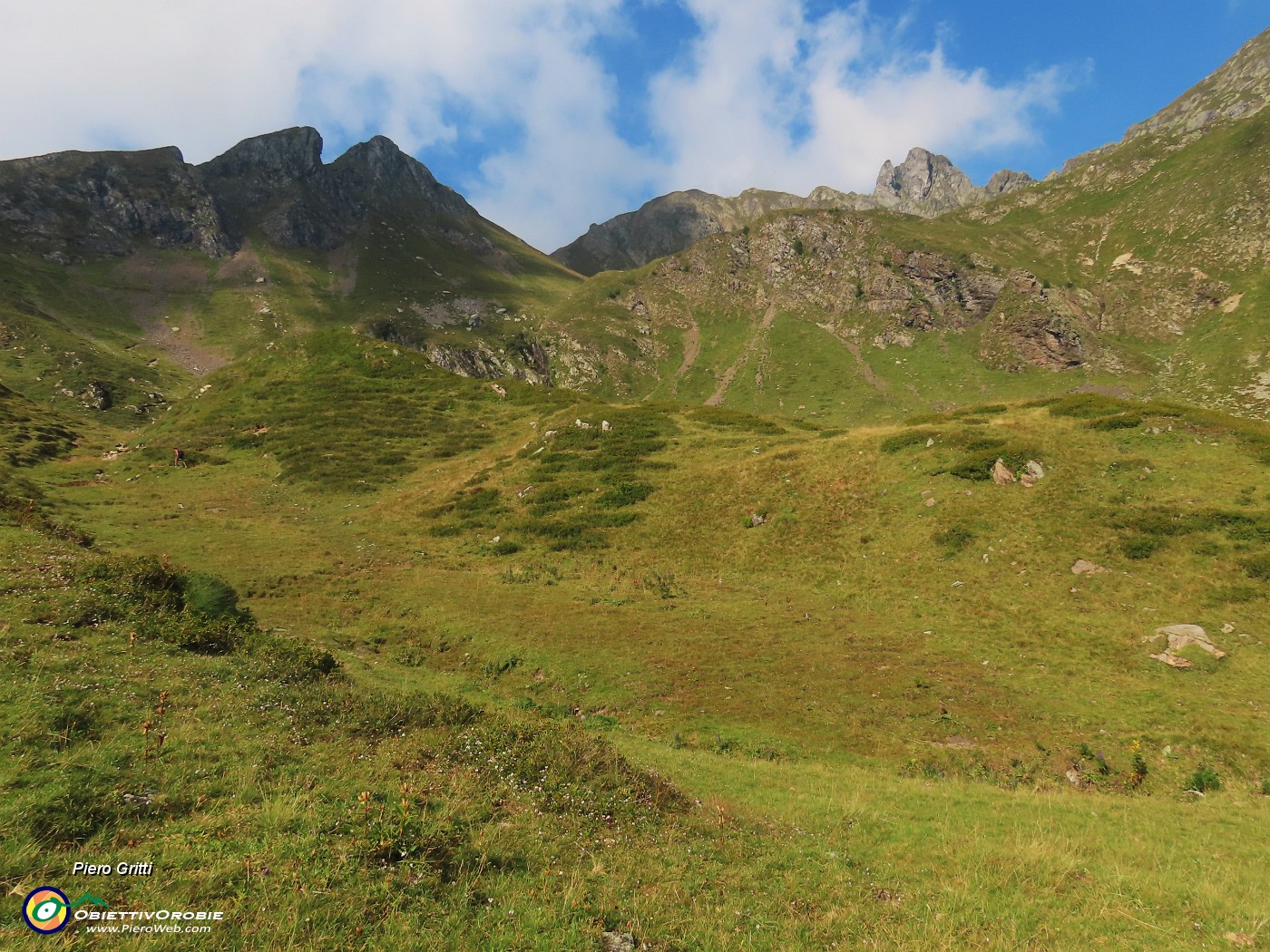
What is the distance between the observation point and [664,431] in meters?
52.5

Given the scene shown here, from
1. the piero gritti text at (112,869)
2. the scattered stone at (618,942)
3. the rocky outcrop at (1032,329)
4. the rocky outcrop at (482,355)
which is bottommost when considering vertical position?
the piero gritti text at (112,869)

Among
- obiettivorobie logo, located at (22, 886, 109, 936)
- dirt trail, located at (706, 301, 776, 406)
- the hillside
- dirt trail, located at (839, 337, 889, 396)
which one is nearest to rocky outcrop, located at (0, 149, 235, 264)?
the hillside

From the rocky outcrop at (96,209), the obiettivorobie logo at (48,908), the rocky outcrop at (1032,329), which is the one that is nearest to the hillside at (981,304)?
the rocky outcrop at (1032,329)

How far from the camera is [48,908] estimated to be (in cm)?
493

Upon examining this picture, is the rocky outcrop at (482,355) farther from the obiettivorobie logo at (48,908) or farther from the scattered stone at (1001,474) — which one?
the obiettivorobie logo at (48,908)

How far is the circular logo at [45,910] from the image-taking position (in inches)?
188

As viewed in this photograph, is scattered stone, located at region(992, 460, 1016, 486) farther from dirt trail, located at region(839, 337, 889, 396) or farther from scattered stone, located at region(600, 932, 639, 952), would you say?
dirt trail, located at region(839, 337, 889, 396)

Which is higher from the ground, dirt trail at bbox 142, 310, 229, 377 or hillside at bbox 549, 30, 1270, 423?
hillside at bbox 549, 30, 1270, 423

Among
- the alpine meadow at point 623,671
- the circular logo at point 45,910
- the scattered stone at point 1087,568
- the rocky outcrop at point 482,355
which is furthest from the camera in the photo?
the rocky outcrop at point 482,355

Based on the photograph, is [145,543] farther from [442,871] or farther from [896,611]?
[896,611]

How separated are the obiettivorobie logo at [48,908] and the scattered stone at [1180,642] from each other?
28095mm

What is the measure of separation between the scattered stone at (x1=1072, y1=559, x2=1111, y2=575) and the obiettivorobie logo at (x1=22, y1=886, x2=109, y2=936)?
105 ft

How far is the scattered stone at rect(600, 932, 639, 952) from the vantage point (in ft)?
20.5

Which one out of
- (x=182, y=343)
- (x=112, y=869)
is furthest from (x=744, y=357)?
(x=112, y=869)
